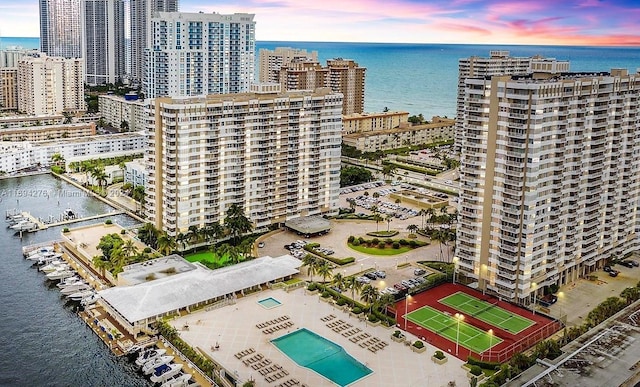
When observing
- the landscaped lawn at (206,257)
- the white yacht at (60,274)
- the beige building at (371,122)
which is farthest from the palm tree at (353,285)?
the beige building at (371,122)

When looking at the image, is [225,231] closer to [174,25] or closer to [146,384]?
[146,384]

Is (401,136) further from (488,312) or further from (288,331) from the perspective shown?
(288,331)

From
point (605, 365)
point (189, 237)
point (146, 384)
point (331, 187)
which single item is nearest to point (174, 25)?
point (331, 187)

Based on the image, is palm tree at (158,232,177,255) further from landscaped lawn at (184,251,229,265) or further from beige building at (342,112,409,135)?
beige building at (342,112,409,135)

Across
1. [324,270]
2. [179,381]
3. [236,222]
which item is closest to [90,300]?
[179,381]

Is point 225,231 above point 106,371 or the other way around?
above

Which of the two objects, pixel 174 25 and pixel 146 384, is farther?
pixel 174 25
